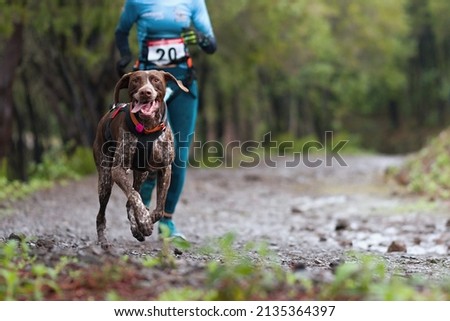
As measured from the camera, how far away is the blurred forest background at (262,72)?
1948 cm

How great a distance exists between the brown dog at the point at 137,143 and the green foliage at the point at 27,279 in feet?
5.85

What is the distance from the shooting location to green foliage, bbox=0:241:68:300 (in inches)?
182

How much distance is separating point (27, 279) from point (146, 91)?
228 cm

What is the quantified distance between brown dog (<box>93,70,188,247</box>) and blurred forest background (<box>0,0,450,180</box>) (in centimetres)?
773

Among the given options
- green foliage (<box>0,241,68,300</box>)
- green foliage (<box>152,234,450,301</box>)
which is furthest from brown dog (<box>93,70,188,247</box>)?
green foliage (<box>152,234,450,301</box>)

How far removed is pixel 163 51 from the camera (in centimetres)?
839

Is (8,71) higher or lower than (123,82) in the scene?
lower

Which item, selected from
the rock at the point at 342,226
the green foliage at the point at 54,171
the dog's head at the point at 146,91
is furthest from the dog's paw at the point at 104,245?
the green foliage at the point at 54,171

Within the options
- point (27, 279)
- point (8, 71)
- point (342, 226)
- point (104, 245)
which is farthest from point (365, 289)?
point (8, 71)

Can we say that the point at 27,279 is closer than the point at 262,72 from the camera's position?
Yes

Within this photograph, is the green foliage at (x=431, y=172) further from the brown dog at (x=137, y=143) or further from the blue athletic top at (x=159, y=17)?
the brown dog at (x=137, y=143)

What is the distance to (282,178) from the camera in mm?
24422

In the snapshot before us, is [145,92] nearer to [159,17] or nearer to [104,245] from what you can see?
[104,245]

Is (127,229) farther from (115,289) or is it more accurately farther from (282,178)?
(282,178)
